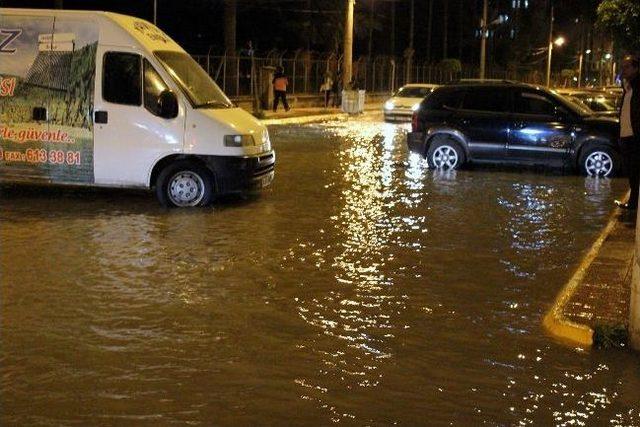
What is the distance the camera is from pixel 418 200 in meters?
13.5

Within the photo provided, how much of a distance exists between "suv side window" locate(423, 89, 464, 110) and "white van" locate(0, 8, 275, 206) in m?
6.37

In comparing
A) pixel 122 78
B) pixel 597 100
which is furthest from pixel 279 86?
pixel 122 78

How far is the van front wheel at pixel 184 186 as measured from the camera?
12.1m

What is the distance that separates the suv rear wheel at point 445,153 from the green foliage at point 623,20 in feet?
12.4

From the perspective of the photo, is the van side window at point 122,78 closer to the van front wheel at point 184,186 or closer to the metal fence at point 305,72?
the van front wheel at point 184,186

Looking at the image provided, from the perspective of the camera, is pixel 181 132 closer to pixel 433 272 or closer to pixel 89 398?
pixel 433 272

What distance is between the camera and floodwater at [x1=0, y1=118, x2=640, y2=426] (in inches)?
216

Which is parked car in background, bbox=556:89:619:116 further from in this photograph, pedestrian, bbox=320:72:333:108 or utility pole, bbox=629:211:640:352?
pedestrian, bbox=320:72:333:108

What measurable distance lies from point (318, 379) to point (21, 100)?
25.3 feet

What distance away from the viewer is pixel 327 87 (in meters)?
42.1

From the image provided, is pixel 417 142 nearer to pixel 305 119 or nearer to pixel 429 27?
pixel 305 119

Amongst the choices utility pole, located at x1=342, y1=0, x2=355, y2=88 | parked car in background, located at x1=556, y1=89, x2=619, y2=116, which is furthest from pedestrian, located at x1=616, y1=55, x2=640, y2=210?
utility pole, located at x1=342, y1=0, x2=355, y2=88

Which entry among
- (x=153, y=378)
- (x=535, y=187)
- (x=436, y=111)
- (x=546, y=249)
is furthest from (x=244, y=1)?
(x=153, y=378)

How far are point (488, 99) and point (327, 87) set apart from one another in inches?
991
